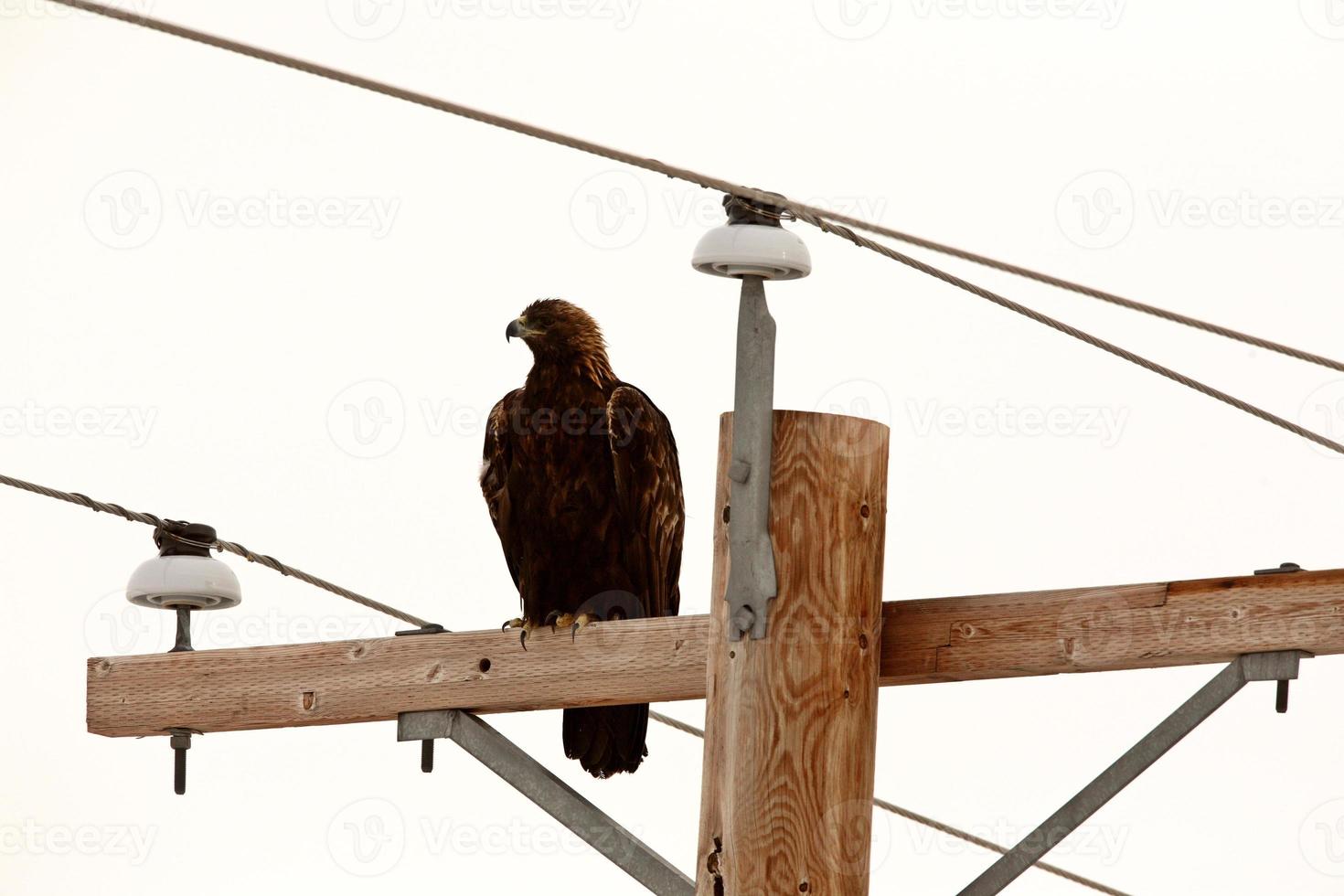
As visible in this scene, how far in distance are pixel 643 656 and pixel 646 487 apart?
166 cm

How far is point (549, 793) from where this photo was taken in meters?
5.06

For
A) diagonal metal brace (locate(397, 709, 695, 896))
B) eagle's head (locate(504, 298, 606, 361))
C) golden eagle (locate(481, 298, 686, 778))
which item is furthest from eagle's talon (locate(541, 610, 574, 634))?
eagle's head (locate(504, 298, 606, 361))

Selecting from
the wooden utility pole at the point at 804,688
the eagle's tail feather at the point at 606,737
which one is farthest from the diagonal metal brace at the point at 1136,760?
the eagle's tail feather at the point at 606,737

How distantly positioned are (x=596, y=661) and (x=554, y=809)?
0.41 meters

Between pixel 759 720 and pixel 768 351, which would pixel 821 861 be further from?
pixel 768 351

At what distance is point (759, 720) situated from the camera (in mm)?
4391

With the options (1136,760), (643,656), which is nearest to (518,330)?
(643,656)

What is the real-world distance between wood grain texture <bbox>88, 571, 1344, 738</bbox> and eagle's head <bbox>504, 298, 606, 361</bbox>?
6.06 ft

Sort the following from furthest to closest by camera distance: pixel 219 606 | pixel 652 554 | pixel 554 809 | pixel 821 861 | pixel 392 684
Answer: pixel 652 554 < pixel 219 606 < pixel 392 684 < pixel 554 809 < pixel 821 861

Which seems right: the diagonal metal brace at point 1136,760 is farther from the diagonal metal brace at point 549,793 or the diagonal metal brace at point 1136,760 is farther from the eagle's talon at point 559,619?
the eagle's talon at point 559,619

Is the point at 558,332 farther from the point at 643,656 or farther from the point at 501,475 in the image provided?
the point at 643,656

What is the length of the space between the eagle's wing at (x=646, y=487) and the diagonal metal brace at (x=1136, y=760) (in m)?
2.43

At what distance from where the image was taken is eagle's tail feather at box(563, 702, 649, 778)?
20.5ft

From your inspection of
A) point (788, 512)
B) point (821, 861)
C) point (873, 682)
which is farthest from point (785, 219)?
point (821, 861)
